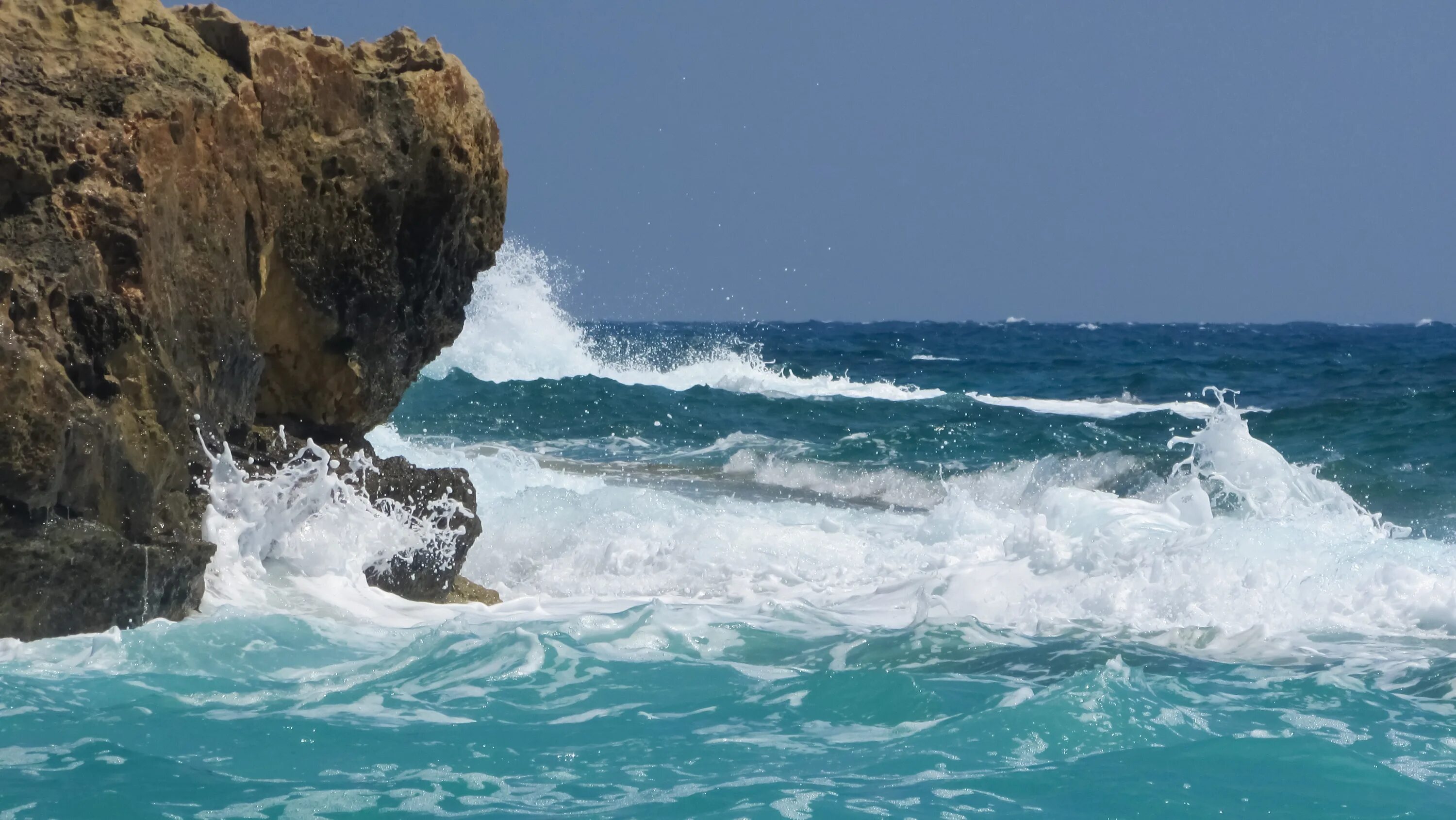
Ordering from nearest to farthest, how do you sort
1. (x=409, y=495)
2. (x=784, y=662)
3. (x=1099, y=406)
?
(x=784, y=662) < (x=409, y=495) < (x=1099, y=406)

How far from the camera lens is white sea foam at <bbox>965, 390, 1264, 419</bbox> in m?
19.9

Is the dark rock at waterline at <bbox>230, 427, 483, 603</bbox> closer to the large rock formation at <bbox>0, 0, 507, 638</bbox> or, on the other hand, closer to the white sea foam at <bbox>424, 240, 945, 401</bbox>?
the large rock formation at <bbox>0, 0, 507, 638</bbox>

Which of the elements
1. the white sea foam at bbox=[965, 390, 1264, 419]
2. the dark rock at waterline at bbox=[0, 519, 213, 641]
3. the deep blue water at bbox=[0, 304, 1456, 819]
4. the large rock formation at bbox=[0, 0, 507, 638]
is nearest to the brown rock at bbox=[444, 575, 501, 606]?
the deep blue water at bbox=[0, 304, 1456, 819]

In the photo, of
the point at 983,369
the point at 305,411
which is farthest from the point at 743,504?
the point at 983,369

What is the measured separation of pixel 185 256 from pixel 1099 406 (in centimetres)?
1840

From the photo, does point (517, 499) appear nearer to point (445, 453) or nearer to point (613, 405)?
point (445, 453)

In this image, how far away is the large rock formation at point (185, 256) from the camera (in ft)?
15.2

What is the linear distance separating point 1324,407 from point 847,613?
485 inches

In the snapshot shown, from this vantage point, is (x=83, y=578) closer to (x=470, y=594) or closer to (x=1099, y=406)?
(x=470, y=594)

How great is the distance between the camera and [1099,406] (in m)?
21.9

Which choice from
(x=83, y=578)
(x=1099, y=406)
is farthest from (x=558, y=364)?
(x=83, y=578)

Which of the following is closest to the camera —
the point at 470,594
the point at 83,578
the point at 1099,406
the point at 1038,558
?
the point at 83,578

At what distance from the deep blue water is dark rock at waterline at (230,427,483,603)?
23cm

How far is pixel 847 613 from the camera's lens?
6613mm
